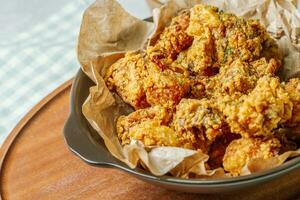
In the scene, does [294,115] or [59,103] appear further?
[59,103]

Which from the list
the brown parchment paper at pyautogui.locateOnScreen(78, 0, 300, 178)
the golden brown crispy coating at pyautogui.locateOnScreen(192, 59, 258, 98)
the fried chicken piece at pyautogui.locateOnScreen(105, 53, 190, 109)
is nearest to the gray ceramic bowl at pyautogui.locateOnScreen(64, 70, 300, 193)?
the brown parchment paper at pyautogui.locateOnScreen(78, 0, 300, 178)

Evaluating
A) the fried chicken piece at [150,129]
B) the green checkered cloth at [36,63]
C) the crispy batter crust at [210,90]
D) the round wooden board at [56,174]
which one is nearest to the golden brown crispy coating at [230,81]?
the crispy batter crust at [210,90]

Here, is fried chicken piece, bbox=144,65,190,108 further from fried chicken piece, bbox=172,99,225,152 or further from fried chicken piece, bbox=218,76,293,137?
fried chicken piece, bbox=218,76,293,137

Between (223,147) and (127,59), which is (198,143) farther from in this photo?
(127,59)

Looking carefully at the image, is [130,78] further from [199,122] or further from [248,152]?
[248,152]

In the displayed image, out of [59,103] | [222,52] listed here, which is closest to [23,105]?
[59,103]

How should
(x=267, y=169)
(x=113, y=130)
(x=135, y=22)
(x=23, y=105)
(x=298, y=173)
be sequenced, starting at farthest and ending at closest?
(x=23, y=105), (x=135, y=22), (x=113, y=130), (x=298, y=173), (x=267, y=169)
